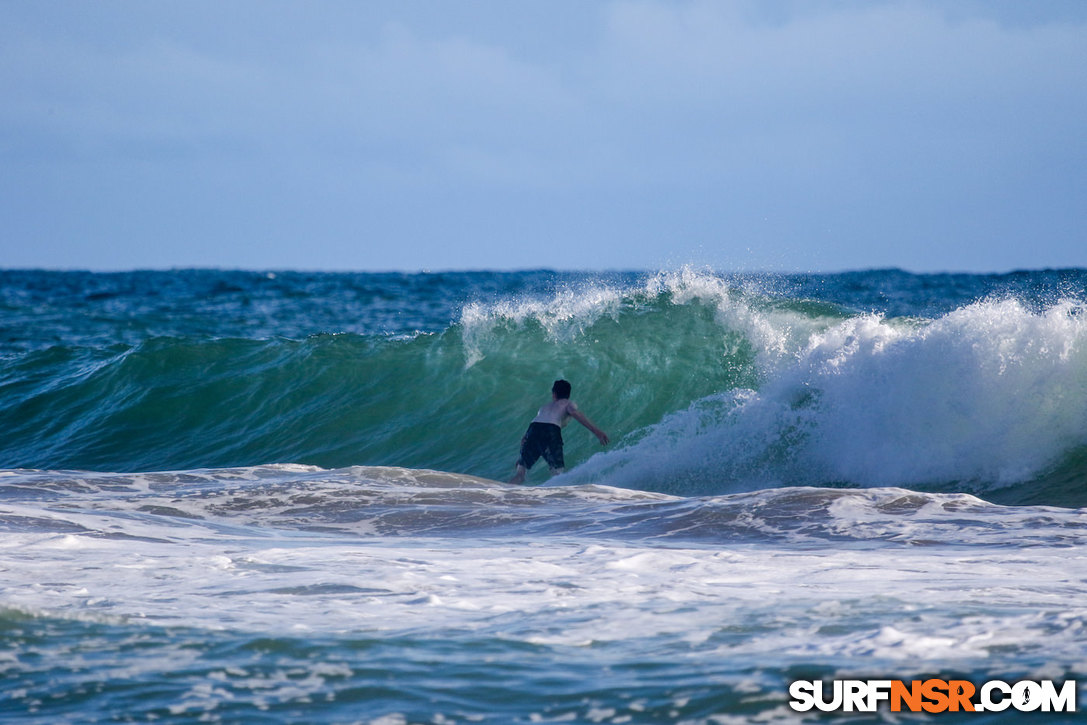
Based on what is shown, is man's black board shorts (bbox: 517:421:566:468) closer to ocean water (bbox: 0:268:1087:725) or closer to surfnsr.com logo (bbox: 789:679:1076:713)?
ocean water (bbox: 0:268:1087:725)

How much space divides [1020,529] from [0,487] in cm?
805

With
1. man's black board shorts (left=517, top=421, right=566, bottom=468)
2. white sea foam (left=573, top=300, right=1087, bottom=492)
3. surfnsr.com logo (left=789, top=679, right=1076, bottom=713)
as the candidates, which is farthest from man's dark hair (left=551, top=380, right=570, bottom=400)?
surfnsr.com logo (left=789, top=679, right=1076, bottom=713)

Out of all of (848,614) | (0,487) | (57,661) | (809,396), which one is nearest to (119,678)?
(57,661)

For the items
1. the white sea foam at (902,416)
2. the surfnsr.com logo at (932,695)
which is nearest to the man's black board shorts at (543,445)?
the white sea foam at (902,416)

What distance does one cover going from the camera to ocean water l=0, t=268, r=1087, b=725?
372 cm

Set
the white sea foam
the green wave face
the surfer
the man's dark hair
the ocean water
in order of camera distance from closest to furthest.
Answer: the ocean water → the white sea foam → the green wave face → the surfer → the man's dark hair

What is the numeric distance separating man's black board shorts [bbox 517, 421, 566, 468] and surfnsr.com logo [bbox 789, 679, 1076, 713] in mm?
6914

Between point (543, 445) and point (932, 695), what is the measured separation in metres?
7.14

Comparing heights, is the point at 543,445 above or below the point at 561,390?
below

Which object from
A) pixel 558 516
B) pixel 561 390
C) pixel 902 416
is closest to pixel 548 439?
pixel 561 390

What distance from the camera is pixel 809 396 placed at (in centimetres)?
1127

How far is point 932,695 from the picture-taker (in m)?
3.43

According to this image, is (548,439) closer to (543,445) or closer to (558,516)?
(543,445)

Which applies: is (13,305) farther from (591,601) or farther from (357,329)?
(591,601)
